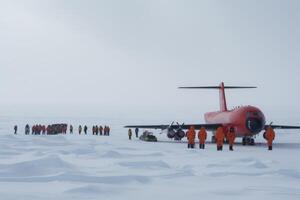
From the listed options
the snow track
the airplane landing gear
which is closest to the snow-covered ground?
the snow track

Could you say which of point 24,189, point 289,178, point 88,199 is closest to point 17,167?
point 24,189

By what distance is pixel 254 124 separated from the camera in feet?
94.2

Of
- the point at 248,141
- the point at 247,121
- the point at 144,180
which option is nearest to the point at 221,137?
the point at 247,121

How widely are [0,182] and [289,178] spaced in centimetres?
768

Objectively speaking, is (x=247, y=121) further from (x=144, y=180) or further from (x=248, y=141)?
(x=144, y=180)

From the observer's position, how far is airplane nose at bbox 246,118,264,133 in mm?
28719

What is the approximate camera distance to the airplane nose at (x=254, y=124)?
28.7 metres

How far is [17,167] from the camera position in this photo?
38.1ft

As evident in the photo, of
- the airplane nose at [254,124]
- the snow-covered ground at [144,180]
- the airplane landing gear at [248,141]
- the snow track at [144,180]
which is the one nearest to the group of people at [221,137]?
the airplane nose at [254,124]

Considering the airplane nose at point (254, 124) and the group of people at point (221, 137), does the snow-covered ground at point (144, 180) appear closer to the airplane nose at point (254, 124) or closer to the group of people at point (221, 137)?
the group of people at point (221, 137)

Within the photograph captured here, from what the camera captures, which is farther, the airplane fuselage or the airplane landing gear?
the airplane landing gear

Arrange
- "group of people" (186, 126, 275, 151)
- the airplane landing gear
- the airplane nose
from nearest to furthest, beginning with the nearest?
"group of people" (186, 126, 275, 151)
the airplane nose
the airplane landing gear

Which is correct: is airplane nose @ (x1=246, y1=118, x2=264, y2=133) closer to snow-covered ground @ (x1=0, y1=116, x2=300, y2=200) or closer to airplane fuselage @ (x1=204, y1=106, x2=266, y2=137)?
airplane fuselage @ (x1=204, y1=106, x2=266, y2=137)

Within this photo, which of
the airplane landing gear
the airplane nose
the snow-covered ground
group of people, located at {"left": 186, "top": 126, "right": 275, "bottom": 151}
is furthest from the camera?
the airplane landing gear
